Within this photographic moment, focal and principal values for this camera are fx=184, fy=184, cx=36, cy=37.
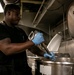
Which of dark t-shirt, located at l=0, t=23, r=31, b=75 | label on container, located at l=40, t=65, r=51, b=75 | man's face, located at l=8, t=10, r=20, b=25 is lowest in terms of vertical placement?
label on container, located at l=40, t=65, r=51, b=75

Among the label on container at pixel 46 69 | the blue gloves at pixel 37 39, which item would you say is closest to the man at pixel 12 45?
the blue gloves at pixel 37 39

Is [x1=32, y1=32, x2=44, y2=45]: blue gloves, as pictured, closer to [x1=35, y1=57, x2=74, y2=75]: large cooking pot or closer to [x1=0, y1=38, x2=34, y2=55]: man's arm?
[x1=0, y1=38, x2=34, y2=55]: man's arm

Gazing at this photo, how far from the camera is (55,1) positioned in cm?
187

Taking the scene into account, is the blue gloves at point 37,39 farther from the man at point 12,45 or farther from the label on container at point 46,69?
the label on container at point 46,69

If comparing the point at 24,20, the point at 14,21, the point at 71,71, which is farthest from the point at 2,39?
the point at 24,20

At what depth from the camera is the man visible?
154 centimetres

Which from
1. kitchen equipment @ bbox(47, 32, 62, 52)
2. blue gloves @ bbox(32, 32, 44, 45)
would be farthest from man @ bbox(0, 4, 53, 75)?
kitchen equipment @ bbox(47, 32, 62, 52)

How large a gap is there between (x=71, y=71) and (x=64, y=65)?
0.07m

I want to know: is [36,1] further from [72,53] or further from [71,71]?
[71,71]

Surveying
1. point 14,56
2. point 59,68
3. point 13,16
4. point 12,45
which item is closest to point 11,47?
point 12,45

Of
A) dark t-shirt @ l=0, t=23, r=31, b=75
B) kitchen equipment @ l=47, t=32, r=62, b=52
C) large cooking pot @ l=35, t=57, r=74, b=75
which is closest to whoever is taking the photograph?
large cooking pot @ l=35, t=57, r=74, b=75

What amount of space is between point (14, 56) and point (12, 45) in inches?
7.2

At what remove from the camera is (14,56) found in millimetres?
1684

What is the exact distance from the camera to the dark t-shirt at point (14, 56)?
1.64 m
